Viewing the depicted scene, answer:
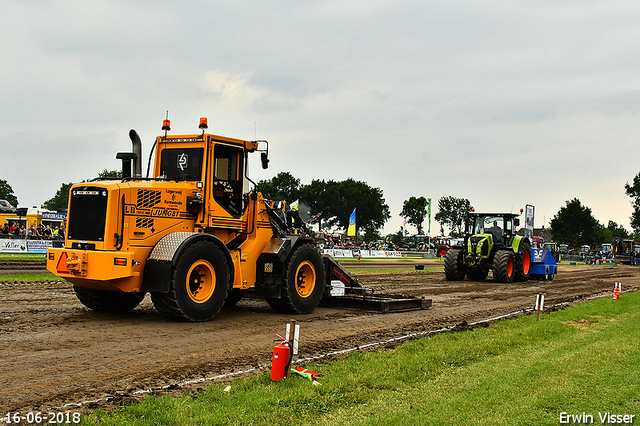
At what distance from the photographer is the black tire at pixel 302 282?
11938mm

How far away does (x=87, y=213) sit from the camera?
→ 10000 millimetres

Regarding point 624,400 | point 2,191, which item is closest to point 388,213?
point 2,191

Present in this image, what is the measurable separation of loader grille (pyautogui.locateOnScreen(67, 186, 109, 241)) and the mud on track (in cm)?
149

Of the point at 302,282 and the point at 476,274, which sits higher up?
the point at 302,282

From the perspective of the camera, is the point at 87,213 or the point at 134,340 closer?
the point at 134,340

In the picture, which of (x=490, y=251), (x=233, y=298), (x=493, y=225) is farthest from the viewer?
(x=493, y=225)

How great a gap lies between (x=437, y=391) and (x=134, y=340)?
4.54 metres

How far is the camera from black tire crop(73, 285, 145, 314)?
1100 cm

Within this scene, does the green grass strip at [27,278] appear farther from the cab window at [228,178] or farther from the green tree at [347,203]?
the green tree at [347,203]

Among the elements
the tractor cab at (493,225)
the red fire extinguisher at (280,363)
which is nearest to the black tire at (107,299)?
the red fire extinguisher at (280,363)

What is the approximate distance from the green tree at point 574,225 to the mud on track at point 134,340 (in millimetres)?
94357

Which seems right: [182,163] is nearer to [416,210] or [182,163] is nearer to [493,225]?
[493,225]

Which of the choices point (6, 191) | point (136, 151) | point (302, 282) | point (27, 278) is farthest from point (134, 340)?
point (6, 191)

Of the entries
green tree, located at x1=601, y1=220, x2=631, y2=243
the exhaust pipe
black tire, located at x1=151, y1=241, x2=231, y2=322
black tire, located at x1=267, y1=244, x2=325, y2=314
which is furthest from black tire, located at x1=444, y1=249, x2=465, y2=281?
green tree, located at x1=601, y1=220, x2=631, y2=243
